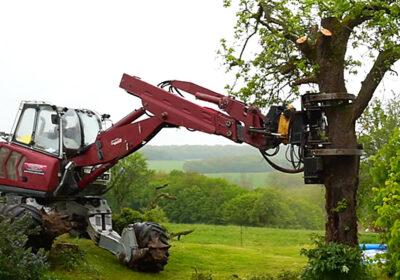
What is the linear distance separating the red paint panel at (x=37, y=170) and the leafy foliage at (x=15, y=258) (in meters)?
3.12

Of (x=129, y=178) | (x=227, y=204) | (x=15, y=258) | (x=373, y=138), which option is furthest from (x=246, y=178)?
(x=15, y=258)

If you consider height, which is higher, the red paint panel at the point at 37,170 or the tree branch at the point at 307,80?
the tree branch at the point at 307,80

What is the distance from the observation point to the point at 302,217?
1638 inches

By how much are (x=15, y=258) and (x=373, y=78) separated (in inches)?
299

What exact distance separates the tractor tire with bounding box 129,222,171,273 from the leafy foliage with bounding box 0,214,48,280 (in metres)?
3.84

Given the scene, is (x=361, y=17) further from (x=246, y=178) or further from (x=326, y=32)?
(x=246, y=178)

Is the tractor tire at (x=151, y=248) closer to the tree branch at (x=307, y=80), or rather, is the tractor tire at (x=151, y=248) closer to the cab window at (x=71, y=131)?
the cab window at (x=71, y=131)

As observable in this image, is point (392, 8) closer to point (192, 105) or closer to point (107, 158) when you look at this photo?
point (192, 105)

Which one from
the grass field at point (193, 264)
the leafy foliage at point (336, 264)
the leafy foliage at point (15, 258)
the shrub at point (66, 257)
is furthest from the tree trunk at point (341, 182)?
the leafy foliage at point (15, 258)

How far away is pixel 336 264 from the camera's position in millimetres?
10477

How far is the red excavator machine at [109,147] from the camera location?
10789mm

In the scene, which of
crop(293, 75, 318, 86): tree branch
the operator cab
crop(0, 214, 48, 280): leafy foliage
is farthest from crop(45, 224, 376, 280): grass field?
crop(293, 75, 318, 86): tree branch

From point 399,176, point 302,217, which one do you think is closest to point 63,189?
point 399,176

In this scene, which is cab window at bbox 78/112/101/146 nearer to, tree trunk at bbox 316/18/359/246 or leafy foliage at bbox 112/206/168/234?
leafy foliage at bbox 112/206/168/234
